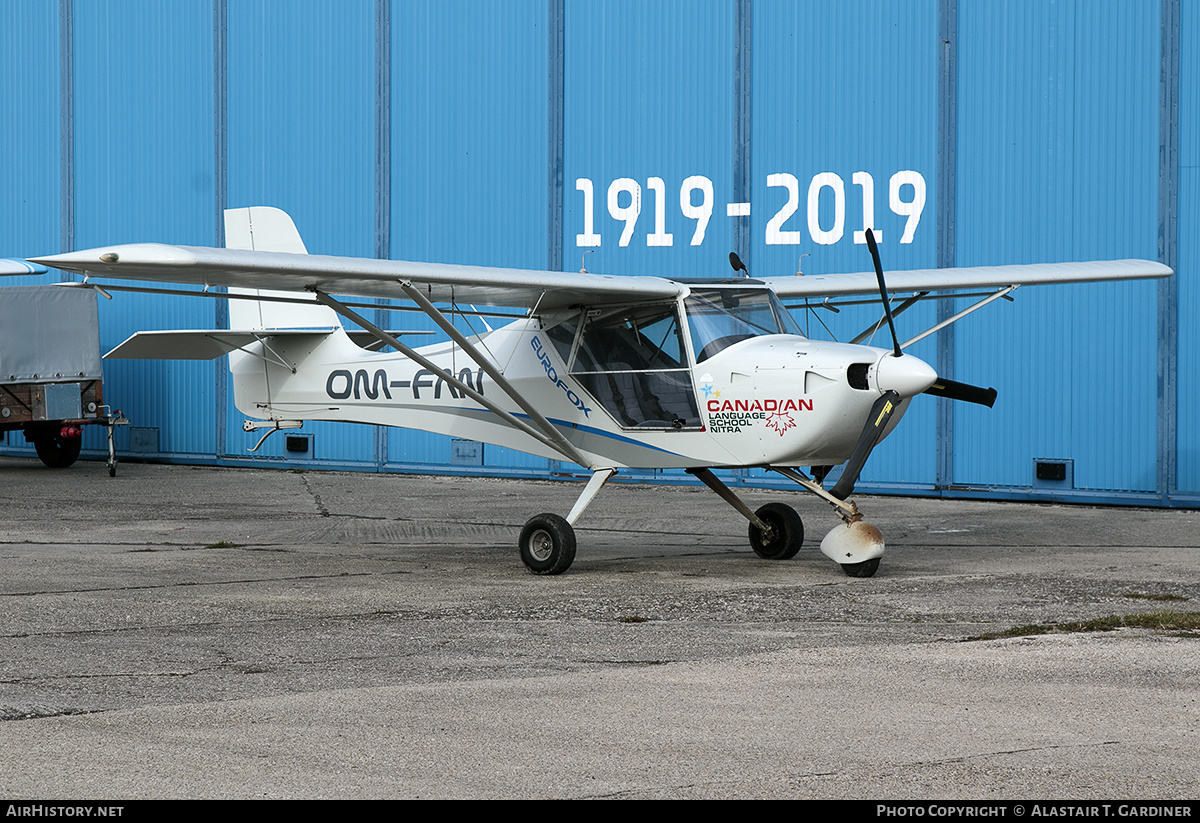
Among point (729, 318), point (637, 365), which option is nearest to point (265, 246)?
point (637, 365)

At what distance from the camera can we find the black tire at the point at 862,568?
1027cm

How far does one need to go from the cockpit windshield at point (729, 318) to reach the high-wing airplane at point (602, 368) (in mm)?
13

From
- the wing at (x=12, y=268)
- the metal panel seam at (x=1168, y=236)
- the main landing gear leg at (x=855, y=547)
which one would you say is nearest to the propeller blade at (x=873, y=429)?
the main landing gear leg at (x=855, y=547)

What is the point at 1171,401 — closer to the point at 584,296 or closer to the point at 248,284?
the point at 584,296

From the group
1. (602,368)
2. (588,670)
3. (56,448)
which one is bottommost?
(56,448)

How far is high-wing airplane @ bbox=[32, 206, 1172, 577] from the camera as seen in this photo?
33.1 feet

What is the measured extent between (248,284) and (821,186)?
10.3m

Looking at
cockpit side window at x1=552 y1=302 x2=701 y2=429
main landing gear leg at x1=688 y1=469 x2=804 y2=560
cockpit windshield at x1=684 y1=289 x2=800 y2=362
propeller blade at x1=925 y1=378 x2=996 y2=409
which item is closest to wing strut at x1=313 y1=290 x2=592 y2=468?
cockpit side window at x1=552 y1=302 x2=701 y2=429

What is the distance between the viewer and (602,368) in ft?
37.3

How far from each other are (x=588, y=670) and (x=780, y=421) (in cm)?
391

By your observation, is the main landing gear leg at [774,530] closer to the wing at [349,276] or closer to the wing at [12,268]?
the wing at [349,276]

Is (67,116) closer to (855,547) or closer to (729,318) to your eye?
(729,318)
